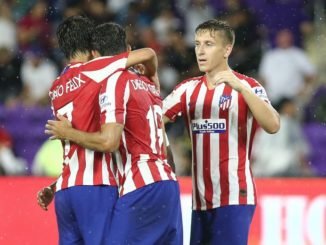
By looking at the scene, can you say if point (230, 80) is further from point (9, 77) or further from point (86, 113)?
point (9, 77)

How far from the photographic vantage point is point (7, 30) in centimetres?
1293

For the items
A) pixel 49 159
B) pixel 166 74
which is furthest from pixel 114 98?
pixel 166 74

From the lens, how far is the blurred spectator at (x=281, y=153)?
1116 cm

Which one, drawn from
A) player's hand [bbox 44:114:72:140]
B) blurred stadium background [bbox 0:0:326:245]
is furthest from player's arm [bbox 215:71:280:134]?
blurred stadium background [bbox 0:0:326:245]

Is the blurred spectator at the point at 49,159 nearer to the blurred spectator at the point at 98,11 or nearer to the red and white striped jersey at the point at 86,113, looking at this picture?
the blurred spectator at the point at 98,11

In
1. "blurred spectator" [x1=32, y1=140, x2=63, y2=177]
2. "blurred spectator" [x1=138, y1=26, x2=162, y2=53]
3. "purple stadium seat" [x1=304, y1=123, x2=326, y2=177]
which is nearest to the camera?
"blurred spectator" [x1=32, y1=140, x2=63, y2=177]

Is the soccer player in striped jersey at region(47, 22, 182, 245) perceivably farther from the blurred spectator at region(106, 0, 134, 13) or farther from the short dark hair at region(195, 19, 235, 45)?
the blurred spectator at region(106, 0, 134, 13)

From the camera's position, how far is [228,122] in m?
6.63

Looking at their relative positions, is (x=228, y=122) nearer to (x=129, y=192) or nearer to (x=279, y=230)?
(x=129, y=192)

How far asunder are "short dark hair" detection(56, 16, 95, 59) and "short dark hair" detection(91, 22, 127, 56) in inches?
1.7

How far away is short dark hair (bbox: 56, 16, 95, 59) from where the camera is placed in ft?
20.4

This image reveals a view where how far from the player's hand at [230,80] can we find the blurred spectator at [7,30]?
6888 mm

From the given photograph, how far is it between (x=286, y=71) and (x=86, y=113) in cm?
634

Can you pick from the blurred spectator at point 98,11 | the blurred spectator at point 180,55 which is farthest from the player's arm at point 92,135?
the blurred spectator at point 98,11
